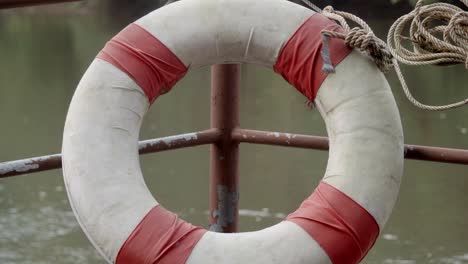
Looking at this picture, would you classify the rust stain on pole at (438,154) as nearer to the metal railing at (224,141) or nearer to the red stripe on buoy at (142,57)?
the metal railing at (224,141)

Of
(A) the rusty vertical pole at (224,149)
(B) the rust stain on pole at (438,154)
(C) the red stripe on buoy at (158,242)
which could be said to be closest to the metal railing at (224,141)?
(A) the rusty vertical pole at (224,149)

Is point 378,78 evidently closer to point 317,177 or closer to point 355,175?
point 355,175

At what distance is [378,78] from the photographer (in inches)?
48.2

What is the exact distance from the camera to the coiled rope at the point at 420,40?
1230 mm

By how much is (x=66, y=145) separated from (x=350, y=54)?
414mm

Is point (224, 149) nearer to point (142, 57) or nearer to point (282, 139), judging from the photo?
point (282, 139)

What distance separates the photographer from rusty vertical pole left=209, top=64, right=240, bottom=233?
63.1 inches

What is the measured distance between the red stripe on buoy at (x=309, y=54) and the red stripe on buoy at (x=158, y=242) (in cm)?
27

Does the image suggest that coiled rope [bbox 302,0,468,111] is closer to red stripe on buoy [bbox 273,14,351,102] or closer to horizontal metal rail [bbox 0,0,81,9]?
red stripe on buoy [bbox 273,14,351,102]

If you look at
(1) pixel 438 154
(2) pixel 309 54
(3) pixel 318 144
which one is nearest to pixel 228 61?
(2) pixel 309 54

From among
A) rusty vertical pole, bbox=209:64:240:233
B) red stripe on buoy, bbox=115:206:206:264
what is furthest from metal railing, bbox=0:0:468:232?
red stripe on buoy, bbox=115:206:206:264

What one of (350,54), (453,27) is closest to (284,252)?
(350,54)

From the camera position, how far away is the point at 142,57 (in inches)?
49.2

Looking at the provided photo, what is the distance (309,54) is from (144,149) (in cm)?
36
